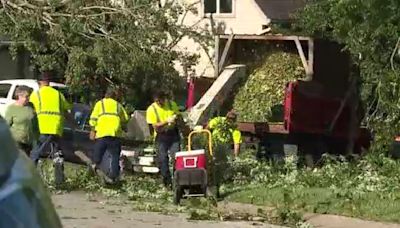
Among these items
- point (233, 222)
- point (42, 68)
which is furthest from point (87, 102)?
point (233, 222)

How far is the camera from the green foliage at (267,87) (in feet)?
62.6

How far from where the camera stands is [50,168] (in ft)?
46.1

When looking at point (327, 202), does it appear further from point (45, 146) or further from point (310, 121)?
point (310, 121)

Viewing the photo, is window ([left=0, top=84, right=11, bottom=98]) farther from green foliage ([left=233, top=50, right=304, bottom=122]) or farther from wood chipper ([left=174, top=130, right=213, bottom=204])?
wood chipper ([left=174, top=130, right=213, bottom=204])

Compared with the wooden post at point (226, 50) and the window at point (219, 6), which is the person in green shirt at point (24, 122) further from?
the window at point (219, 6)

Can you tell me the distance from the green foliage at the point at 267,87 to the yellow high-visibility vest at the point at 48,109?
587cm

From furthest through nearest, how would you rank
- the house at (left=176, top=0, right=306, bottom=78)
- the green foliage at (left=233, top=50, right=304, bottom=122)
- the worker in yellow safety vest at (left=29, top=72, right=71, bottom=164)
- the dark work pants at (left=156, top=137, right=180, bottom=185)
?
the house at (left=176, top=0, right=306, bottom=78), the green foliage at (left=233, top=50, right=304, bottom=122), the dark work pants at (left=156, top=137, right=180, bottom=185), the worker in yellow safety vest at (left=29, top=72, right=71, bottom=164)

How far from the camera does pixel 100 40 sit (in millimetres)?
18859

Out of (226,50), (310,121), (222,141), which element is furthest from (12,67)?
(222,141)

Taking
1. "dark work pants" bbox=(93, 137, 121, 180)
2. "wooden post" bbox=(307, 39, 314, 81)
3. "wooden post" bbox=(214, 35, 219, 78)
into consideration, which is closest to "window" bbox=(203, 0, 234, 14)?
"wooden post" bbox=(214, 35, 219, 78)

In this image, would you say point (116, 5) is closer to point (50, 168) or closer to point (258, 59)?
point (258, 59)

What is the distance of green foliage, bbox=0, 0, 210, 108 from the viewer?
1858 centimetres

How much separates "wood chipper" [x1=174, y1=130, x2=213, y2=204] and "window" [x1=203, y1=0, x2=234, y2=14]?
50.0 ft

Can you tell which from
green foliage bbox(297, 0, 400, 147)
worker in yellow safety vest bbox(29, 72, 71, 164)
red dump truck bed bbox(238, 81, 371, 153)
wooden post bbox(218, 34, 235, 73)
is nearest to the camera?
worker in yellow safety vest bbox(29, 72, 71, 164)
